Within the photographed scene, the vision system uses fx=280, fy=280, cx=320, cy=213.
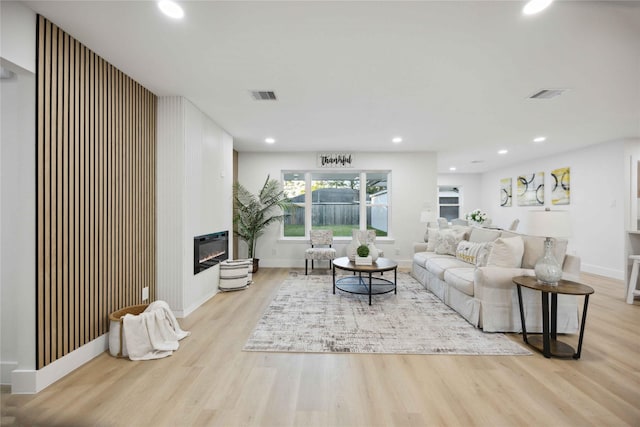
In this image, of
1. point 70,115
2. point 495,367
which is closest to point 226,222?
point 70,115

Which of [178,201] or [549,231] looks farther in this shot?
[178,201]

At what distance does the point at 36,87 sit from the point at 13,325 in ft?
5.48

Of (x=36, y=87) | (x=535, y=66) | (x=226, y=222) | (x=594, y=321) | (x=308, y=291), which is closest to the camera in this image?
(x=36, y=87)

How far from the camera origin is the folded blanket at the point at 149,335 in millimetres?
2330

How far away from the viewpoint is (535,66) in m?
2.53

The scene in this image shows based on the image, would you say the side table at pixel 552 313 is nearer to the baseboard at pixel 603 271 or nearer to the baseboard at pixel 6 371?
the baseboard at pixel 603 271

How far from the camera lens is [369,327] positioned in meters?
2.93

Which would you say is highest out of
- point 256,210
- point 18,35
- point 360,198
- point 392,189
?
point 18,35

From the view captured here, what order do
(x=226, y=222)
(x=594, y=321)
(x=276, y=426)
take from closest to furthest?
1. (x=276, y=426)
2. (x=594, y=321)
3. (x=226, y=222)

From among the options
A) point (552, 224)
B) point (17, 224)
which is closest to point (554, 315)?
point (552, 224)

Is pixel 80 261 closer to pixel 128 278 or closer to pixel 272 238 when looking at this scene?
pixel 128 278

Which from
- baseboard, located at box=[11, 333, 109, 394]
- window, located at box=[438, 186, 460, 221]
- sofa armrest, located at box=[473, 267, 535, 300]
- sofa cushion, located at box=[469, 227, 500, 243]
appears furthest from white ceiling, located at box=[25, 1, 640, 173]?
window, located at box=[438, 186, 460, 221]

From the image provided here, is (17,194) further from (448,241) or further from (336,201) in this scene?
A: (336,201)

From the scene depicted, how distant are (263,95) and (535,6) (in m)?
2.47
